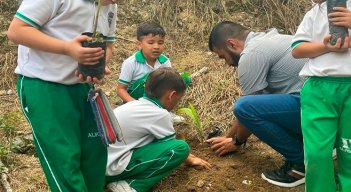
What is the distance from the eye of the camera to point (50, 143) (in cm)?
215

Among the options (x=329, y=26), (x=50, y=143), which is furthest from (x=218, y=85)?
(x=50, y=143)

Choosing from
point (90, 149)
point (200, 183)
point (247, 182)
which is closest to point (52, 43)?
point (90, 149)

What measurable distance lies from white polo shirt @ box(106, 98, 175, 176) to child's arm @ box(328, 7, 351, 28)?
133cm

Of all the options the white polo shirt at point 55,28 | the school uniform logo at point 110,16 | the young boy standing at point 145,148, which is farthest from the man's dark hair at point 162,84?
the white polo shirt at point 55,28

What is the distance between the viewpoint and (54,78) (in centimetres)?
214

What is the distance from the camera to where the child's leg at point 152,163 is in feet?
10.4

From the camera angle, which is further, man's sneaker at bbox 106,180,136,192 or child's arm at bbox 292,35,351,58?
man's sneaker at bbox 106,180,136,192

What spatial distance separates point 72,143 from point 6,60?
10.8 feet

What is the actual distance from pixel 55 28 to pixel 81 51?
9.6 inches

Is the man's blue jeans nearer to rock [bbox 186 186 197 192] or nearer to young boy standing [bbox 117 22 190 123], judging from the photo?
rock [bbox 186 186 197 192]

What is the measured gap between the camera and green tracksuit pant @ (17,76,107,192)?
2150 mm

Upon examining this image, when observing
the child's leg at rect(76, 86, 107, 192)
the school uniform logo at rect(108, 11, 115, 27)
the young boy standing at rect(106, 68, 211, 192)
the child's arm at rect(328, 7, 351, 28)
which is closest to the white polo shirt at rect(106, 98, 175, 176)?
the young boy standing at rect(106, 68, 211, 192)

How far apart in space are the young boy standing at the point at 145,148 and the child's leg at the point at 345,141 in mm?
1054

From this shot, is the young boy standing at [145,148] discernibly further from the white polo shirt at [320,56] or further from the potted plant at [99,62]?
the potted plant at [99,62]
